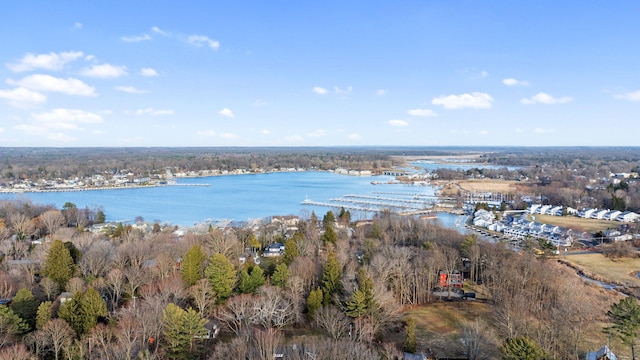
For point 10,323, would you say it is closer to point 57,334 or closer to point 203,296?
point 57,334

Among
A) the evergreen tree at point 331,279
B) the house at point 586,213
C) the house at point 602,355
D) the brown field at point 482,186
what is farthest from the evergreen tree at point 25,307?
the brown field at point 482,186

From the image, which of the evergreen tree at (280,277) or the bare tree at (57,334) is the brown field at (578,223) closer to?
the evergreen tree at (280,277)

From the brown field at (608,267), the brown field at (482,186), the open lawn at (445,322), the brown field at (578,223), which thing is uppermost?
the brown field at (482,186)

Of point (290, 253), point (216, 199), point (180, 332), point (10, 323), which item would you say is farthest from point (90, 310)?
point (216, 199)

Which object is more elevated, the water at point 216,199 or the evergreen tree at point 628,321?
the evergreen tree at point 628,321

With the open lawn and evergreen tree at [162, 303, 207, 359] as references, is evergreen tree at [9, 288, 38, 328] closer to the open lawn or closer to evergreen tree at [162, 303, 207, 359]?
evergreen tree at [162, 303, 207, 359]

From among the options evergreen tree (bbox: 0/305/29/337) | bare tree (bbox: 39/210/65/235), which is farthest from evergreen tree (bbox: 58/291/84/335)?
bare tree (bbox: 39/210/65/235)
